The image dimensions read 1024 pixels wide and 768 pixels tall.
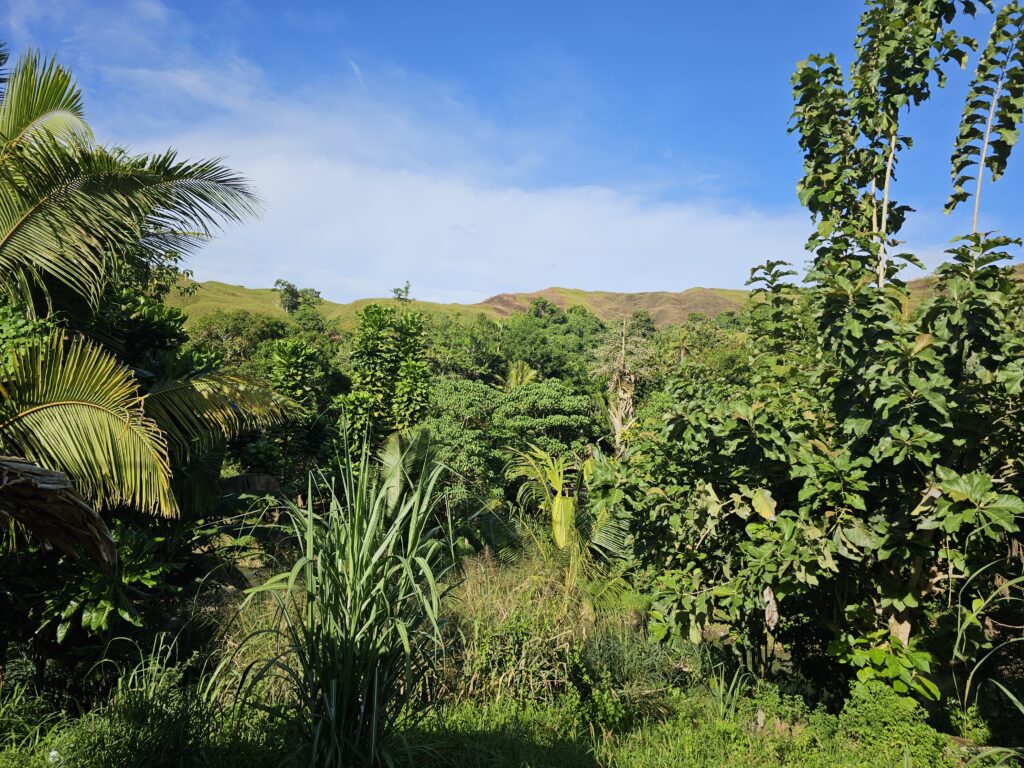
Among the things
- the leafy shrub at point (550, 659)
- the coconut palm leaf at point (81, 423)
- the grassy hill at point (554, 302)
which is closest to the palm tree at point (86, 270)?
the coconut palm leaf at point (81, 423)

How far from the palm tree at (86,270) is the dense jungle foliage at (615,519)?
26 mm

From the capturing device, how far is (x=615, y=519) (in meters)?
5.74

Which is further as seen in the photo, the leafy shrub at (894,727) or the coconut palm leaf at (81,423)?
the coconut palm leaf at (81,423)

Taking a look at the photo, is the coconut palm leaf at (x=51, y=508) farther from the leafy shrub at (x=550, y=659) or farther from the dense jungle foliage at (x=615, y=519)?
the leafy shrub at (x=550, y=659)

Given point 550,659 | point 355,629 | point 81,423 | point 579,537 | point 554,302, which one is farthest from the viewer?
point 554,302

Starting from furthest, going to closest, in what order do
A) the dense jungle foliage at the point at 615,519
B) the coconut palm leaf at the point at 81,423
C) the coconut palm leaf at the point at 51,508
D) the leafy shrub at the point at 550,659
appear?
the leafy shrub at the point at 550,659
the coconut palm leaf at the point at 81,423
the dense jungle foliage at the point at 615,519
the coconut palm leaf at the point at 51,508

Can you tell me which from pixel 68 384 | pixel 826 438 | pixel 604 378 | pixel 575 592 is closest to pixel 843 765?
pixel 826 438

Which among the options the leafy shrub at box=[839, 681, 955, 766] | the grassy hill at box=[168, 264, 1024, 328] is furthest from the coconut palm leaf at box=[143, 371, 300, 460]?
the grassy hill at box=[168, 264, 1024, 328]

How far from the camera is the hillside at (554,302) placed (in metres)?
81.4

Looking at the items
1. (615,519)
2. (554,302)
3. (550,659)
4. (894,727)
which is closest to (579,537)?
(550,659)

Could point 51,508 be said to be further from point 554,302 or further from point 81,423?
point 554,302

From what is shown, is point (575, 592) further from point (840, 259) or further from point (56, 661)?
point (56, 661)

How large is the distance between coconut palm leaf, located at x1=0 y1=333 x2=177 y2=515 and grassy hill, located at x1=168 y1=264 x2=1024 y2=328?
2745 inches

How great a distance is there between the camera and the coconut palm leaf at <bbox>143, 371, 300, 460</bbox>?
5.94m
